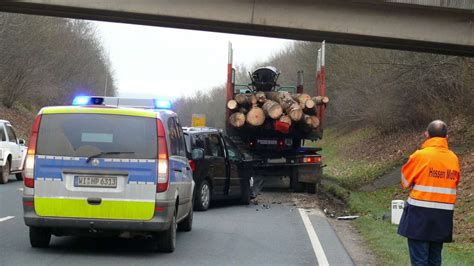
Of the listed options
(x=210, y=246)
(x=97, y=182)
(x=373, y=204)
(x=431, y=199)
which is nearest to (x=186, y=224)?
(x=210, y=246)

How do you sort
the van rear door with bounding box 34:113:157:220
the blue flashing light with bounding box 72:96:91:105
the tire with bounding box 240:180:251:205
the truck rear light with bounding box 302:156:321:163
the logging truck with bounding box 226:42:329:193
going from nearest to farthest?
the van rear door with bounding box 34:113:157:220
the blue flashing light with bounding box 72:96:91:105
the tire with bounding box 240:180:251:205
the logging truck with bounding box 226:42:329:193
the truck rear light with bounding box 302:156:321:163

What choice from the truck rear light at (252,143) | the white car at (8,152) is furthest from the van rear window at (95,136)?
the truck rear light at (252,143)

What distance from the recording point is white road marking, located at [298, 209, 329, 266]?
8422mm

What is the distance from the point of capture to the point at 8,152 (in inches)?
730

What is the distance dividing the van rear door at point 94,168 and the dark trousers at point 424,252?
3265mm

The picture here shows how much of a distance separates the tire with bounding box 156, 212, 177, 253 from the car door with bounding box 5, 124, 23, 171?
11835 millimetres

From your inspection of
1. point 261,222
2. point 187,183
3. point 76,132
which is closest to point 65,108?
point 76,132

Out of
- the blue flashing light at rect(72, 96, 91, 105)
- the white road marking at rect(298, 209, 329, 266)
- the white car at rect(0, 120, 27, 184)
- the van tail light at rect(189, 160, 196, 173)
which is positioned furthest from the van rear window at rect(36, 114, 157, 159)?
the white car at rect(0, 120, 27, 184)

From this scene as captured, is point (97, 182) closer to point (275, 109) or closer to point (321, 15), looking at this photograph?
point (275, 109)

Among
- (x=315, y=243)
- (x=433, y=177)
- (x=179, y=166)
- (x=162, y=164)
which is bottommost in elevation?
(x=315, y=243)

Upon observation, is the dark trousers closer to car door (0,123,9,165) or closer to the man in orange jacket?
the man in orange jacket

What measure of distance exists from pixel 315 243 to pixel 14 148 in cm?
1242

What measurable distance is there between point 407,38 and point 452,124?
848cm

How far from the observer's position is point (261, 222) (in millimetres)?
12195
